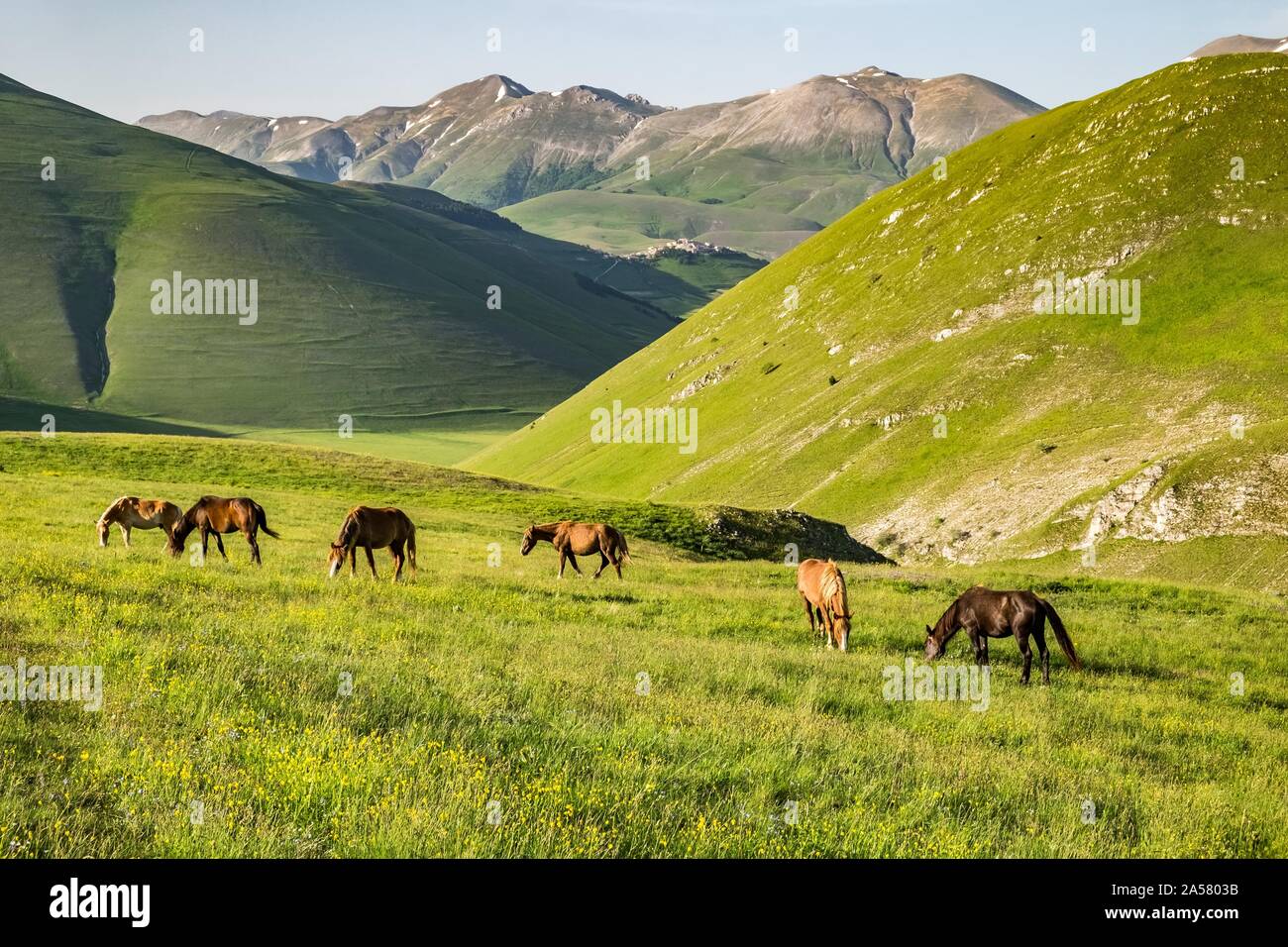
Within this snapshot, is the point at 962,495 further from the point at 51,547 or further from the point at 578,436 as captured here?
A: the point at 578,436

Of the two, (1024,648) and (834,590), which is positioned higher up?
(834,590)

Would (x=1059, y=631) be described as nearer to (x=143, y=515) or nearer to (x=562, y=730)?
(x=562, y=730)

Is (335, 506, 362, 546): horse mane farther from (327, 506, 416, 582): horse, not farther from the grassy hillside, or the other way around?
the grassy hillside

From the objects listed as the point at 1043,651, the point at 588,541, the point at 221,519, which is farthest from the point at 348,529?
the point at 1043,651

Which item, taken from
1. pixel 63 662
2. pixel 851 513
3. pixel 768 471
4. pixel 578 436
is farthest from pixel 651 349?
pixel 63 662

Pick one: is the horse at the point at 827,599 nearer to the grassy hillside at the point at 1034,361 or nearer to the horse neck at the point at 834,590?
the horse neck at the point at 834,590

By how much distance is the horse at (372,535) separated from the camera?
2539 centimetres

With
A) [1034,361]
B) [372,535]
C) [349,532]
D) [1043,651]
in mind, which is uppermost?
[1034,361]

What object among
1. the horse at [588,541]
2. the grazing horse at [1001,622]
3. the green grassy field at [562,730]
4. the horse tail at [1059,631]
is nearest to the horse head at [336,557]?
the green grassy field at [562,730]

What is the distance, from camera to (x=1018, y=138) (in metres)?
131

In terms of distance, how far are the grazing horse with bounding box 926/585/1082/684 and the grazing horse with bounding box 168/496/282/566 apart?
59.5 feet

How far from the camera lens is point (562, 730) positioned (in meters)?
11.9

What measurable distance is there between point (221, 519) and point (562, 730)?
768 inches

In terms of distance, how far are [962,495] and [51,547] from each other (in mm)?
62372
